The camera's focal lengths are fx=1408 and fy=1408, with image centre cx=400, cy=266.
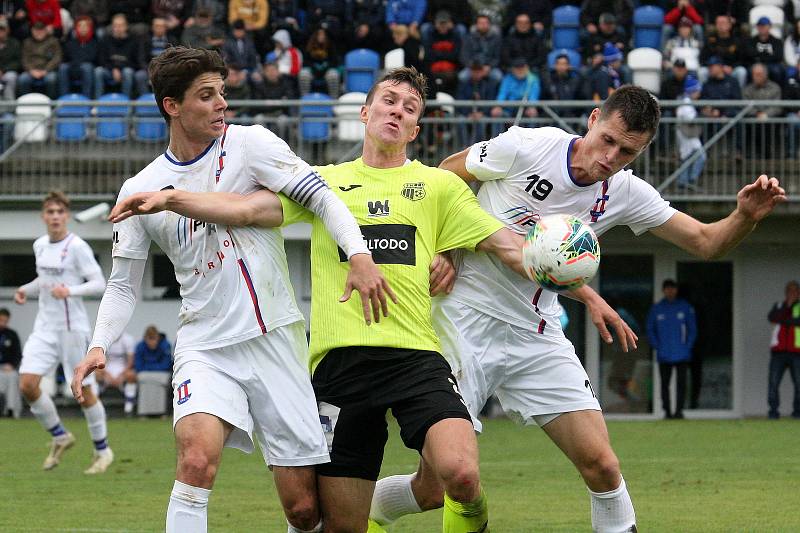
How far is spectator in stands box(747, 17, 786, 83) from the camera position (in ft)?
72.4

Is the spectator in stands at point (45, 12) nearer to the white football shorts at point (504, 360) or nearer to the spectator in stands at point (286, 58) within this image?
the spectator in stands at point (286, 58)

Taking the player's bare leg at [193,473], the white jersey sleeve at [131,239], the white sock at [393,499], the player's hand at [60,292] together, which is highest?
the white jersey sleeve at [131,239]

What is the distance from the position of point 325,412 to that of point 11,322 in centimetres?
1844

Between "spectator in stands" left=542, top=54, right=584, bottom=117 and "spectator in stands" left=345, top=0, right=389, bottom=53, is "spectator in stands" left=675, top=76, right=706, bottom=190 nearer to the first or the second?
"spectator in stands" left=542, top=54, right=584, bottom=117

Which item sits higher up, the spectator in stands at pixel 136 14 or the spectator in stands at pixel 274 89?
the spectator in stands at pixel 136 14

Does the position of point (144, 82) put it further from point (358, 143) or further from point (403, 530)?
point (403, 530)

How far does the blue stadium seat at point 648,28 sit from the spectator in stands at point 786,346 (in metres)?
4.61

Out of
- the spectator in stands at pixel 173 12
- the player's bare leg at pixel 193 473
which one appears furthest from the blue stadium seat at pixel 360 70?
the player's bare leg at pixel 193 473

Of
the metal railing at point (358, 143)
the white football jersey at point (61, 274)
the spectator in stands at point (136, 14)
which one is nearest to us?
the white football jersey at point (61, 274)

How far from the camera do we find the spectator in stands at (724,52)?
875 inches

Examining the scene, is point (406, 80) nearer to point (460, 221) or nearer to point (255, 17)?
point (460, 221)

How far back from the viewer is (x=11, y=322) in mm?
23906

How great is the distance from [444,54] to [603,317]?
1580cm

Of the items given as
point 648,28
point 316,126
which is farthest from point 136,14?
point 648,28
